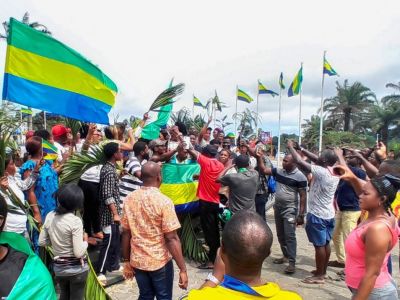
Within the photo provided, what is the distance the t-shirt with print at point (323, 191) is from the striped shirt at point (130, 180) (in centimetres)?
242

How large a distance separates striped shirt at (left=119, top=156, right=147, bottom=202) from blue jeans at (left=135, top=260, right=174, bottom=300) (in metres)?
1.89

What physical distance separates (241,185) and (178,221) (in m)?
2.05

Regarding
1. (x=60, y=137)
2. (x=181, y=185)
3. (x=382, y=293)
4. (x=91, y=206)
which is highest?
(x=60, y=137)

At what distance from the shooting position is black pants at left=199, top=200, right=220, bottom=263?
5629 mm

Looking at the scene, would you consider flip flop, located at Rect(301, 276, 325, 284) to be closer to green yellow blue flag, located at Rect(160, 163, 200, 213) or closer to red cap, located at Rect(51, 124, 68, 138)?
green yellow blue flag, located at Rect(160, 163, 200, 213)

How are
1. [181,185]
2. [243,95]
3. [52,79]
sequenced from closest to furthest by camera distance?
[52,79] → [181,185] → [243,95]

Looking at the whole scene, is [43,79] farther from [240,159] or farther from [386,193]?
[386,193]

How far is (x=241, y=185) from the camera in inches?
205

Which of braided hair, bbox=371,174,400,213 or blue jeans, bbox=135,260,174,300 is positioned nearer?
braided hair, bbox=371,174,400,213

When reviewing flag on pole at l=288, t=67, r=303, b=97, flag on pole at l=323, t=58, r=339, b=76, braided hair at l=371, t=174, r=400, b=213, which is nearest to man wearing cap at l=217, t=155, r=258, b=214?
braided hair at l=371, t=174, r=400, b=213

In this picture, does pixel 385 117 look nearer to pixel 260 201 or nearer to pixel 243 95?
pixel 243 95

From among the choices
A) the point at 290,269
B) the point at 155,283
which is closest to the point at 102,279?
the point at 155,283

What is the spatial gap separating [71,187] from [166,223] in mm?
893

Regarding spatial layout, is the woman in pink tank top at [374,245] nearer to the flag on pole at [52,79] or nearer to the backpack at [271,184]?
the flag on pole at [52,79]
